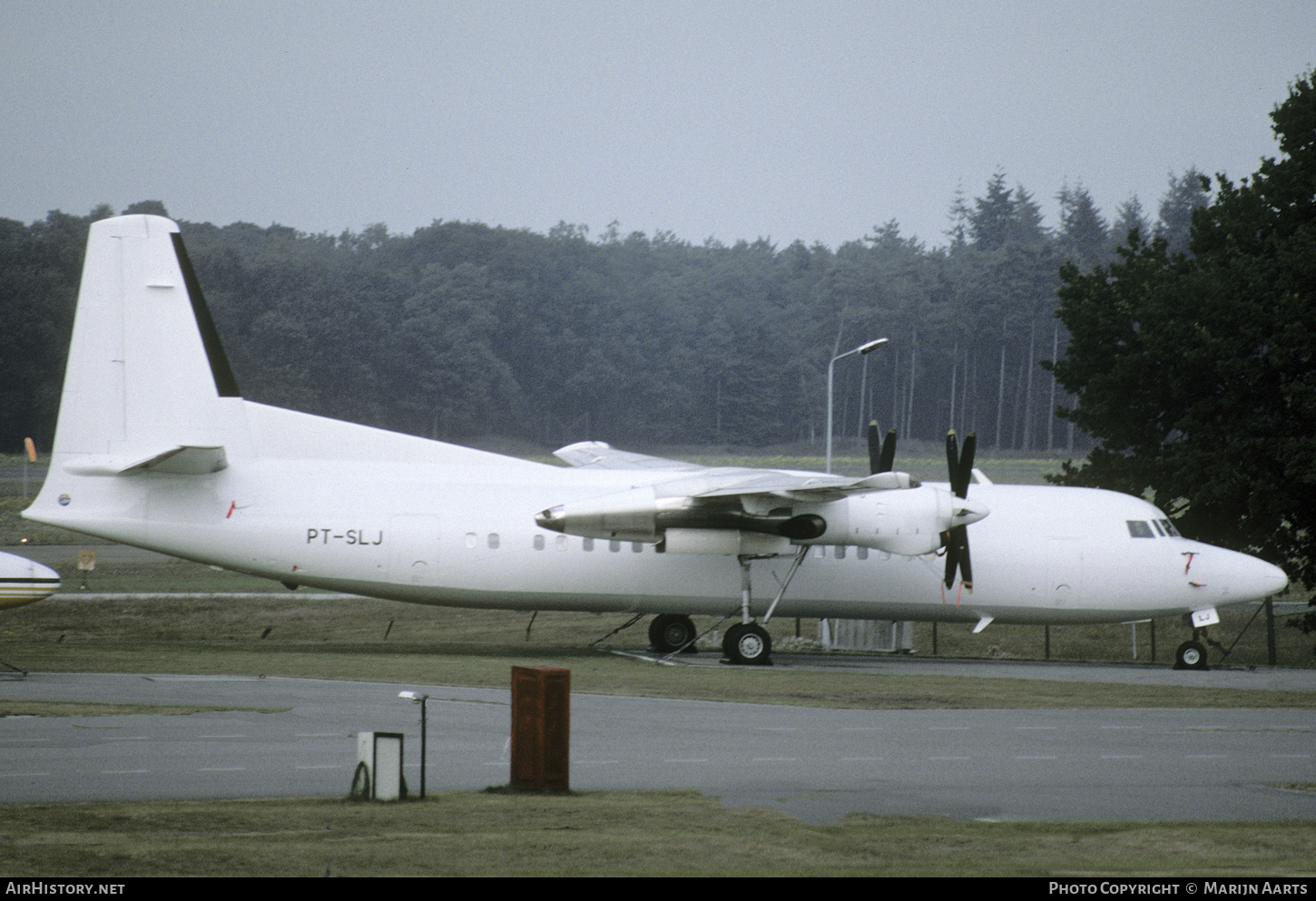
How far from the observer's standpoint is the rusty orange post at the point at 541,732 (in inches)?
469

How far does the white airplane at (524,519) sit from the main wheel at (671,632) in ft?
0.20

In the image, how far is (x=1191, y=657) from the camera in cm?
2738

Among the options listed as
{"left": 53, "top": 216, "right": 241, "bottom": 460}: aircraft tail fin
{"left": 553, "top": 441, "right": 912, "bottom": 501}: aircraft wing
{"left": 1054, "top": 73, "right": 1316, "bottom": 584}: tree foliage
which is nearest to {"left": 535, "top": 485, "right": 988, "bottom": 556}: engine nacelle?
{"left": 553, "top": 441, "right": 912, "bottom": 501}: aircraft wing

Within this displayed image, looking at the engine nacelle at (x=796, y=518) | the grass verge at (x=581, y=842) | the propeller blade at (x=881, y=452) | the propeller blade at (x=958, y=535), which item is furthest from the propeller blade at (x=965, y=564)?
the grass verge at (x=581, y=842)

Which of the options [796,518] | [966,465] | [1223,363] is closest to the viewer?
[796,518]

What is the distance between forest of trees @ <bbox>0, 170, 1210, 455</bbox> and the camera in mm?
84375

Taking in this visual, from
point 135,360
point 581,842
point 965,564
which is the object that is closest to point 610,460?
point 965,564

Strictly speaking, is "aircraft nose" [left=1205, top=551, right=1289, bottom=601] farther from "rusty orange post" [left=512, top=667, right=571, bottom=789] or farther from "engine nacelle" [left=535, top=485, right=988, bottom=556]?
"rusty orange post" [left=512, top=667, right=571, bottom=789]

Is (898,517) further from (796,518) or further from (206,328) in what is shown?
(206,328)

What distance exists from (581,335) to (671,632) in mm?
76292

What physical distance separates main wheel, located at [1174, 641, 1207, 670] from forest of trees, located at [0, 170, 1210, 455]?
5493 cm

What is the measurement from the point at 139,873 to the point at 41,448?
241ft
